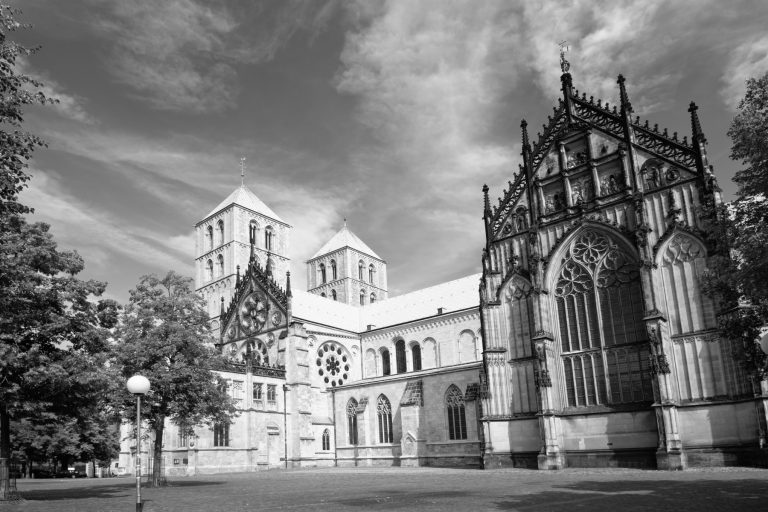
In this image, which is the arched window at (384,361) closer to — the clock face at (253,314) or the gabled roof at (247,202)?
the clock face at (253,314)

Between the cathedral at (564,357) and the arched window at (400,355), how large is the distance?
9.83 feet

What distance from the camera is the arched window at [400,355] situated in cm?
6669

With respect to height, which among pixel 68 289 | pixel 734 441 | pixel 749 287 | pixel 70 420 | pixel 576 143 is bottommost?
pixel 734 441

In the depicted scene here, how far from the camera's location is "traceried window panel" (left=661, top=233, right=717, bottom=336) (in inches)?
1378

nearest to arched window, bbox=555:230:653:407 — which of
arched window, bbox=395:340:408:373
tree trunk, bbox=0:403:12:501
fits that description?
arched window, bbox=395:340:408:373

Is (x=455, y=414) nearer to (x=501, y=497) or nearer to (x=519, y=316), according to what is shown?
(x=519, y=316)

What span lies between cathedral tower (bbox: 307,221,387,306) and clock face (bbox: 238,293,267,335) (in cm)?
3219

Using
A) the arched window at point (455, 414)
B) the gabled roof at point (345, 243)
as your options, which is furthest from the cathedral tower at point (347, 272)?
the arched window at point (455, 414)

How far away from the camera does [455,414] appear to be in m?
51.3

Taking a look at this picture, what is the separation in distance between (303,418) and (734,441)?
38.7 metres

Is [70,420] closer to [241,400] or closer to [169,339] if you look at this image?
[169,339]

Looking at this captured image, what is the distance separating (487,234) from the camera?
45.3 m

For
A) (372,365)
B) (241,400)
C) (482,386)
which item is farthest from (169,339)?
(372,365)

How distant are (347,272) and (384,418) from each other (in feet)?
149
